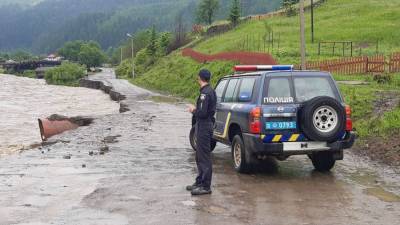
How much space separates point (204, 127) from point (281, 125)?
68.6 inches

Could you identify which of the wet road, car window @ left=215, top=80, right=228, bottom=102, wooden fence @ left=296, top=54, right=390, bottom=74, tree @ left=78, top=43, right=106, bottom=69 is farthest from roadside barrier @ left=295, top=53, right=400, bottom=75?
tree @ left=78, top=43, right=106, bottom=69

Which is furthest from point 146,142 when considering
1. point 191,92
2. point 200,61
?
point 200,61

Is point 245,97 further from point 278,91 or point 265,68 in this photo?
point 265,68

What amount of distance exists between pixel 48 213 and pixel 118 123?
1395cm

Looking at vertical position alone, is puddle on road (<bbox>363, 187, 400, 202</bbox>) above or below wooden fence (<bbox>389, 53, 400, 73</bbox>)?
below

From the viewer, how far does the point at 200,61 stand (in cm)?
5162

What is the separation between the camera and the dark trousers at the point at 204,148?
8.48 meters

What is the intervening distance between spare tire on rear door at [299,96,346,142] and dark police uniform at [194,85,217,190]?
6.06 feet

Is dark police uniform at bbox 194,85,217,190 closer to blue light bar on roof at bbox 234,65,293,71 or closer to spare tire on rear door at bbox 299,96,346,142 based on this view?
spare tire on rear door at bbox 299,96,346,142

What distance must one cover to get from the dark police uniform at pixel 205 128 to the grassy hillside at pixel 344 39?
6837 millimetres

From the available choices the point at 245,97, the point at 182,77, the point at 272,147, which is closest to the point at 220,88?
the point at 245,97

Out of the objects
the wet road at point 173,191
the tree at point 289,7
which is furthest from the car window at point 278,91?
the tree at point 289,7

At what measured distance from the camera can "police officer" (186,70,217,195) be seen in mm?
8352

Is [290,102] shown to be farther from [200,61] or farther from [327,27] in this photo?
[327,27]
